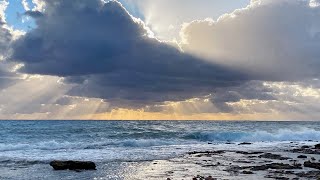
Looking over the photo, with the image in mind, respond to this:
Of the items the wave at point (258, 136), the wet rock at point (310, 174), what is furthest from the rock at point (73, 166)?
the wave at point (258, 136)

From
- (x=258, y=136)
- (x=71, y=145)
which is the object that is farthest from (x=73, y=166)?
(x=258, y=136)

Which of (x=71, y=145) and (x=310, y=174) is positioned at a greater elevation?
(x=71, y=145)

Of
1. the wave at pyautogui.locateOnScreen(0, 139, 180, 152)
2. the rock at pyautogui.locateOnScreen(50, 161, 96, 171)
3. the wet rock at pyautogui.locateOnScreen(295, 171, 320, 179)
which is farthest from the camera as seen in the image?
the wave at pyautogui.locateOnScreen(0, 139, 180, 152)

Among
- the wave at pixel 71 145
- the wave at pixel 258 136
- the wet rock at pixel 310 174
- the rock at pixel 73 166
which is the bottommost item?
the rock at pixel 73 166

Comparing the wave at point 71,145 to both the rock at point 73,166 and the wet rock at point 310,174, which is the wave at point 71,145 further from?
the wet rock at point 310,174

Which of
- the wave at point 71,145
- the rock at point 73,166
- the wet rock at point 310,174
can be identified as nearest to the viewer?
the wet rock at point 310,174

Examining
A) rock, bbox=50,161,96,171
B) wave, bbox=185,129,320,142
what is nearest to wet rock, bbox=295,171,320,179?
rock, bbox=50,161,96,171

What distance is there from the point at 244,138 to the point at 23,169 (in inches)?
2525

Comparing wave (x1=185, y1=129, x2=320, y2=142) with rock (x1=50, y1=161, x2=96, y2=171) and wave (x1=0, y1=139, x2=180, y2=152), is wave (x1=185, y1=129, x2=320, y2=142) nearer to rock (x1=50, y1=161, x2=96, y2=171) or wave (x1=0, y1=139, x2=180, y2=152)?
wave (x1=0, y1=139, x2=180, y2=152)

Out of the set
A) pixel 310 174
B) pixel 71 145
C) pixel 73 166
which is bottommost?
pixel 73 166

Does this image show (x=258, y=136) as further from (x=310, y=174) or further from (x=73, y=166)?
(x=73, y=166)

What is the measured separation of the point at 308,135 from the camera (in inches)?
3622

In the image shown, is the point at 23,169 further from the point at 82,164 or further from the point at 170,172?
the point at 170,172

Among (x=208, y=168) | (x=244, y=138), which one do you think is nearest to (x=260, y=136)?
(x=244, y=138)
